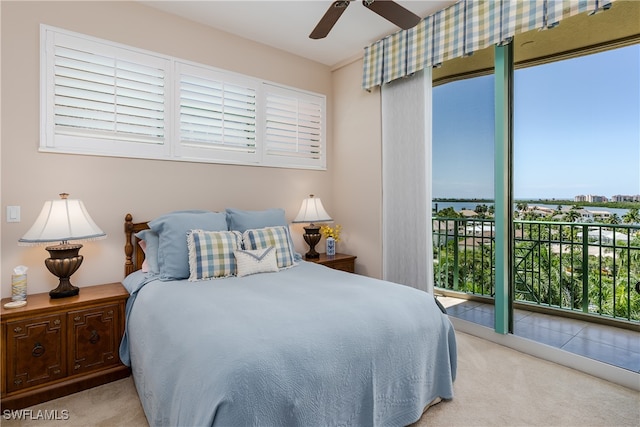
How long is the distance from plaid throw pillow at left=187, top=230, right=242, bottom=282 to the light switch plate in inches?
46.4

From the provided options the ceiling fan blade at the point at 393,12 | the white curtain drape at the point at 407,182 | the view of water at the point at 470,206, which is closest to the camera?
the ceiling fan blade at the point at 393,12

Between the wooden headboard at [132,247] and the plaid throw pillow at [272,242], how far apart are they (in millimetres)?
901

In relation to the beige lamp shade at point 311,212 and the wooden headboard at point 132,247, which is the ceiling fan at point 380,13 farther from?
the wooden headboard at point 132,247

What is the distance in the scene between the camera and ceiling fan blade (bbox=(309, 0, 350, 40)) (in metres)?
2.14

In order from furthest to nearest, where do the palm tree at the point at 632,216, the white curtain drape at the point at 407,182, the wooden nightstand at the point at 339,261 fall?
the wooden nightstand at the point at 339,261, the white curtain drape at the point at 407,182, the palm tree at the point at 632,216

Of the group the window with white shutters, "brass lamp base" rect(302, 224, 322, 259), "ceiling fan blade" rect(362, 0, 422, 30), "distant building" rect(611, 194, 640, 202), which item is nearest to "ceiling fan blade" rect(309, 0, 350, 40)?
"ceiling fan blade" rect(362, 0, 422, 30)

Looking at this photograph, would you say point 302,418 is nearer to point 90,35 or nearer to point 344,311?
point 344,311

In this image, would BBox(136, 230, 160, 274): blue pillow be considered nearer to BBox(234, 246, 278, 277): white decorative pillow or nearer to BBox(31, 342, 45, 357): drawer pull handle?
BBox(234, 246, 278, 277): white decorative pillow

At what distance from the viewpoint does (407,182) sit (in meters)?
3.36

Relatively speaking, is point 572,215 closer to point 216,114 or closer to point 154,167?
point 216,114

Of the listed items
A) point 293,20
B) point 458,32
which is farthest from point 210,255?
point 458,32

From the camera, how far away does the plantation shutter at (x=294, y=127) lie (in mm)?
3678

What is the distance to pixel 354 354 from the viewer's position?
4.87 feet

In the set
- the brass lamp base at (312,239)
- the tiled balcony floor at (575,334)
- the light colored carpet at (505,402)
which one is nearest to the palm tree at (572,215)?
the tiled balcony floor at (575,334)
